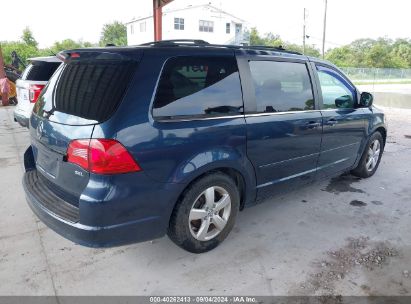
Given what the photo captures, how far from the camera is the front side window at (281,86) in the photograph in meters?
3.22

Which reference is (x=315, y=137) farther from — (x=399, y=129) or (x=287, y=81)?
(x=399, y=129)

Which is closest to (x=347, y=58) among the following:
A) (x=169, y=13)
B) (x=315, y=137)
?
(x=169, y=13)

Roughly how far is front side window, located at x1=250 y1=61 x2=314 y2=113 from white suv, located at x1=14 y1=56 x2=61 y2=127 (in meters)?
4.68

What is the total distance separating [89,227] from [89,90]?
1.01 meters

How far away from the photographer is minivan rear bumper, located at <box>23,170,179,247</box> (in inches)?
93.8

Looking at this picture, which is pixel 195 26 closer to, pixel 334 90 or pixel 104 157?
pixel 334 90

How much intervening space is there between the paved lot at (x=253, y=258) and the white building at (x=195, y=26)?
38.4 meters

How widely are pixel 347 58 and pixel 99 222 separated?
58376mm

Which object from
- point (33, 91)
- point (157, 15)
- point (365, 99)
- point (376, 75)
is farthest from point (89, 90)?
point (376, 75)

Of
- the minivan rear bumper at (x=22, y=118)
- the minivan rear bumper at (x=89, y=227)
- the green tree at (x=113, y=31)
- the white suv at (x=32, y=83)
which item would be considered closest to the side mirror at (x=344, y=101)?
the minivan rear bumper at (x=89, y=227)

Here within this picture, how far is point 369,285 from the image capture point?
8.75 ft

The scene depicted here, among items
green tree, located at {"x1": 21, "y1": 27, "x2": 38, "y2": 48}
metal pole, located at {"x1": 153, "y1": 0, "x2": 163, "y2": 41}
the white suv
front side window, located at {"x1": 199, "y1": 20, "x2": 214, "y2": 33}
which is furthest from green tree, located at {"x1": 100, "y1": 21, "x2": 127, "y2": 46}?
the white suv

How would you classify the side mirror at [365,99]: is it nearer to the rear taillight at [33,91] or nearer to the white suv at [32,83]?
the white suv at [32,83]

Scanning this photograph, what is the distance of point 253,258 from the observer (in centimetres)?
301
